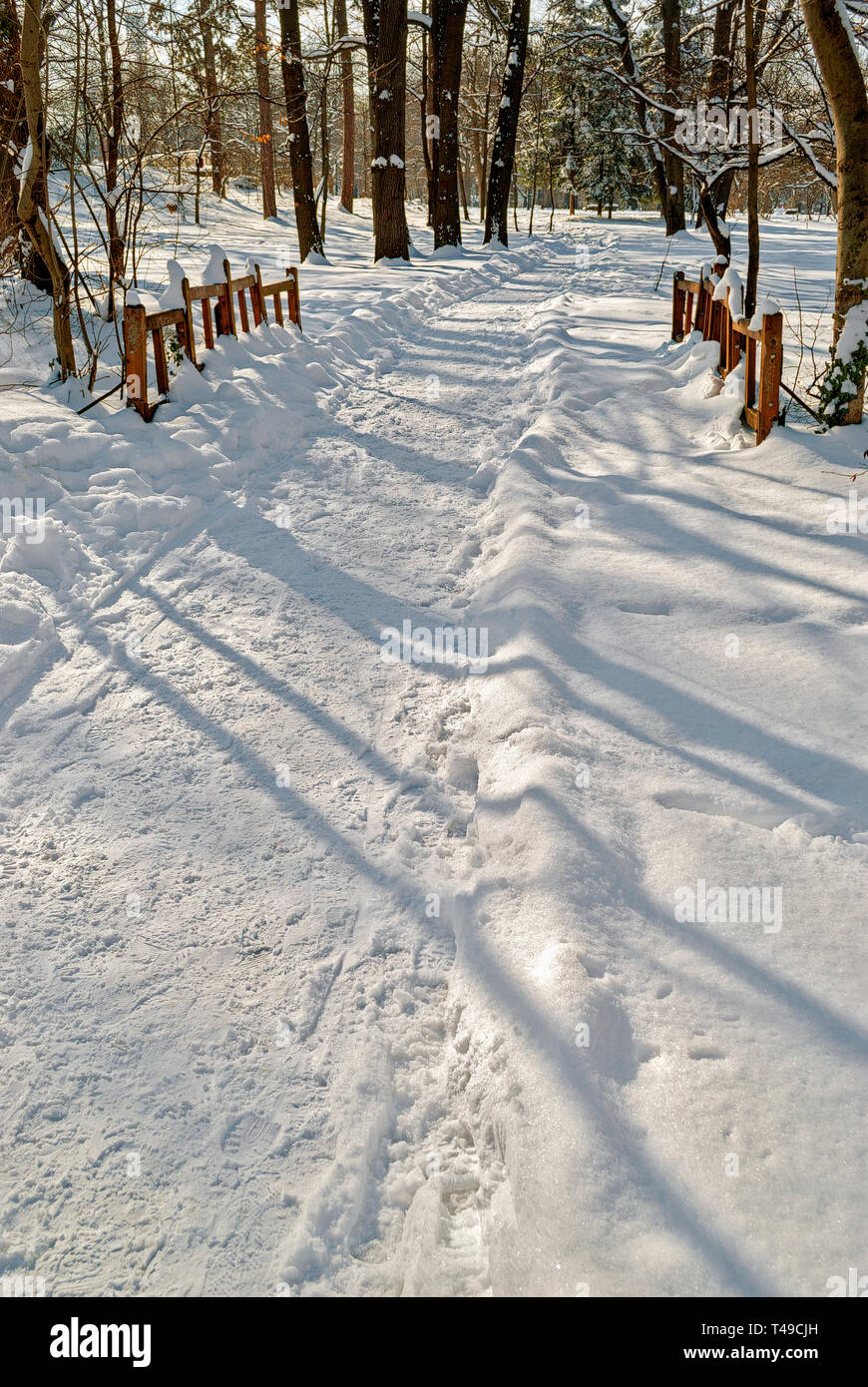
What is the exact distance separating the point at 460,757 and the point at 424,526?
8.75 ft

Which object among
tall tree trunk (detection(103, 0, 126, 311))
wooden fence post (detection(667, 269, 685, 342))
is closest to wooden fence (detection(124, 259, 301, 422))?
tall tree trunk (detection(103, 0, 126, 311))

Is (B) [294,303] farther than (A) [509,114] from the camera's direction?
No

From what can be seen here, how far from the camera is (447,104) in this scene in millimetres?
21734

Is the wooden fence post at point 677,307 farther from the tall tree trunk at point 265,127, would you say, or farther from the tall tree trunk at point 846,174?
the tall tree trunk at point 265,127

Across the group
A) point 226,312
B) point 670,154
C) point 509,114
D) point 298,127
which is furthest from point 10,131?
point 509,114

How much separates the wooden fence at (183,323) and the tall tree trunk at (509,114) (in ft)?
46.1

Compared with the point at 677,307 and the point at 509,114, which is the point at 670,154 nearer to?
the point at 509,114

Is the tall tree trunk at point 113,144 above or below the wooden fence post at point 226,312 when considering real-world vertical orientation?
above

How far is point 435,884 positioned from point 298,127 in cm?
1759

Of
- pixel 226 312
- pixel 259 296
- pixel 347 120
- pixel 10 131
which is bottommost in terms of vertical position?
pixel 226 312

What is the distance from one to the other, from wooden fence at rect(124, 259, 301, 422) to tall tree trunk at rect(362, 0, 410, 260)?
8774mm

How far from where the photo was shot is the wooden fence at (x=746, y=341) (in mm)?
6500

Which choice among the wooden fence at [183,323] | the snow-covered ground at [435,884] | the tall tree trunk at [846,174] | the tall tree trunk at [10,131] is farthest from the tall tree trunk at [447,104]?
the snow-covered ground at [435,884]
